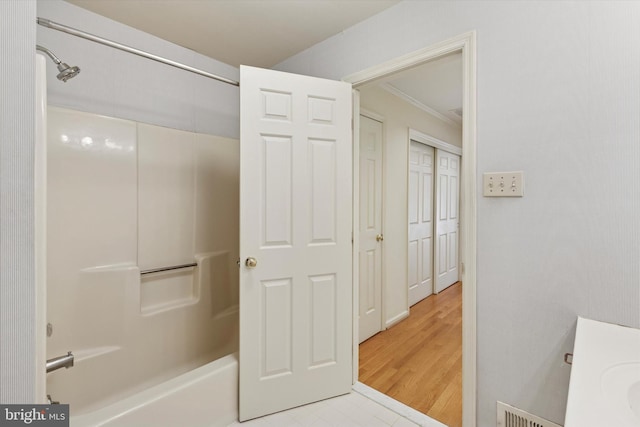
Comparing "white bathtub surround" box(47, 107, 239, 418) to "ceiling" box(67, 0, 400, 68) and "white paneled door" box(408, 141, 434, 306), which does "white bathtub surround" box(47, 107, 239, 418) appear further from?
"white paneled door" box(408, 141, 434, 306)

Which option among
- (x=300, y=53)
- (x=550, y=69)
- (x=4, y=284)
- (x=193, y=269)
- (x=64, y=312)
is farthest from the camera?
(x=300, y=53)

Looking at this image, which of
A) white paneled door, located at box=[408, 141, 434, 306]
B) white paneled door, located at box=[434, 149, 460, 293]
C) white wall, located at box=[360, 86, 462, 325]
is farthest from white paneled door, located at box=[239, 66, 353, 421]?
white paneled door, located at box=[434, 149, 460, 293]

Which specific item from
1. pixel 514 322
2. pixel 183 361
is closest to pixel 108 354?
pixel 183 361

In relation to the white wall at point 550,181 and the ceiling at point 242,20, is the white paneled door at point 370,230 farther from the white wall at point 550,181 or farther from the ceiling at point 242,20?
the white wall at point 550,181

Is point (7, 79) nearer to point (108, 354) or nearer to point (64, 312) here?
point (64, 312)

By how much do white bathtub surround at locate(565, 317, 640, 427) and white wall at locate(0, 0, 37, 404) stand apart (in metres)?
1.18

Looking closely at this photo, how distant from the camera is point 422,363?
2246mm

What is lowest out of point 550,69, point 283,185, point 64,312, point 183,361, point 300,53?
point 183,361

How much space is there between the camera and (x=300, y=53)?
2.23m

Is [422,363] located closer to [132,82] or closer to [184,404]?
[184,404]

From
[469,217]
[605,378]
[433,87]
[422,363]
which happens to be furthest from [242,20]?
[422,363]

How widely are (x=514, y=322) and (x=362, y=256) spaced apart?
4.49 feet

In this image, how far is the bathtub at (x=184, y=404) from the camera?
4.05ft

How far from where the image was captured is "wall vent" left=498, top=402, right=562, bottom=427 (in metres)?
1.23
